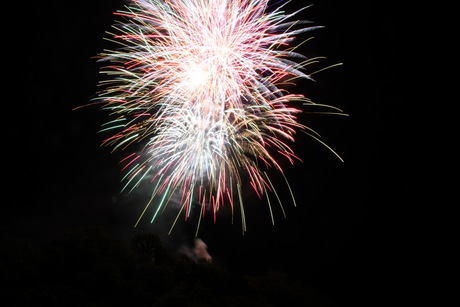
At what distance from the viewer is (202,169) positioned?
9.45m

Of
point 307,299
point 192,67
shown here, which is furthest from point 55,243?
point 307,299

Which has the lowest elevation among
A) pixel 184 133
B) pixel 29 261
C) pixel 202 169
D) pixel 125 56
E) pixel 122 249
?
pixel 29 261

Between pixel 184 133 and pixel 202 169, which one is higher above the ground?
pixel 184 133

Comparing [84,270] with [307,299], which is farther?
[307,299]

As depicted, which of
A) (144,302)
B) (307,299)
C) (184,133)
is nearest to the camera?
(144,302)

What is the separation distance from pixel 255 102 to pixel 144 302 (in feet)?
18.1

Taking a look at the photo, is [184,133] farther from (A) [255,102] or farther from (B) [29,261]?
(B) [29,261]

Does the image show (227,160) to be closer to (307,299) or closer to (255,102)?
(255,102)

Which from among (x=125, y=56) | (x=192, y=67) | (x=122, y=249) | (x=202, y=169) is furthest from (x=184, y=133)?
(x=122, y=249)

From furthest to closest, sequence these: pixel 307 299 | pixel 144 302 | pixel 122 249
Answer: pixel 307 299 < pixel 122 249 < pixel 144 302

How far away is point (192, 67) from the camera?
8.96m

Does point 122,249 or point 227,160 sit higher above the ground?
point 227,160

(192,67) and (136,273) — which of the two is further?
(136,273)

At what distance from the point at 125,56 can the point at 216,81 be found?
228 centimetres
